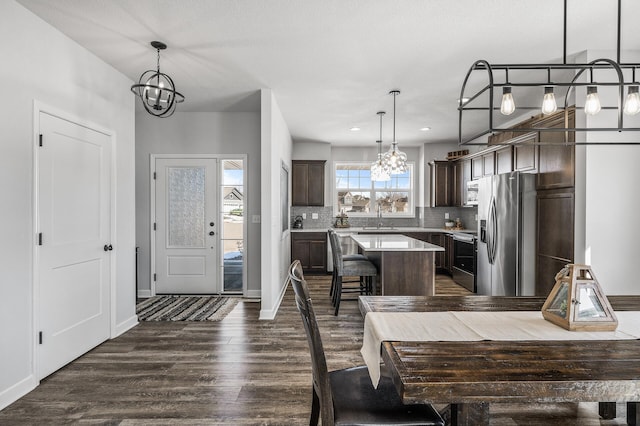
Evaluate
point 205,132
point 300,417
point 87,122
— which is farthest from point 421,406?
point 205,132

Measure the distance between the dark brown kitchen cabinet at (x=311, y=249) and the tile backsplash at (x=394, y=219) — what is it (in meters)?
0.56

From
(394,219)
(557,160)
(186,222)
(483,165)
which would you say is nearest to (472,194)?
(483,165)

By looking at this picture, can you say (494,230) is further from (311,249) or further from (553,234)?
(311,249)

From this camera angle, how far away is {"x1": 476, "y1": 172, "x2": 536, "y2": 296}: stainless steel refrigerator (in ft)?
13.6

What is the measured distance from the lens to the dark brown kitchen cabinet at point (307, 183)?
6.88m

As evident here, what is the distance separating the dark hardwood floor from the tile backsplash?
3.60m

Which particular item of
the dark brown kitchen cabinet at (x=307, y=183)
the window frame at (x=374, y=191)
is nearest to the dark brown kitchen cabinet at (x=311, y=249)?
the dark brown kitchen cabinet at (x=307, y=183)

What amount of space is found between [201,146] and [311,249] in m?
2.80

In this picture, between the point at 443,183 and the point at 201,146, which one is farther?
the point at 443,183

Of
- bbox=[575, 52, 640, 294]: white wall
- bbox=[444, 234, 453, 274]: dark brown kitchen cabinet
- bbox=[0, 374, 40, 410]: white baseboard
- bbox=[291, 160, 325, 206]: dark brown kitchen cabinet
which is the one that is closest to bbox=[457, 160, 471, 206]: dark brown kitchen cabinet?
bbox=[444, 234, 453, 274]: dark brown kitchen cabinet

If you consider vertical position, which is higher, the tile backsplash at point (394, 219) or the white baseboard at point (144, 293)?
the tile backsplash at point (394, 219)

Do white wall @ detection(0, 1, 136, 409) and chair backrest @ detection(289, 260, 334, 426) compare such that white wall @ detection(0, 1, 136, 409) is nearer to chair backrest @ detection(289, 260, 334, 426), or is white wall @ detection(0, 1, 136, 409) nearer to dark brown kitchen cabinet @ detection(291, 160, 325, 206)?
chair backrest @ detection(289, 260, 334, 426)

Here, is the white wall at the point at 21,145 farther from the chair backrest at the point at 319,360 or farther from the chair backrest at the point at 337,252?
the chair backrest at the point at 337,252

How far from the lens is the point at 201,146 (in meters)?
4.99
